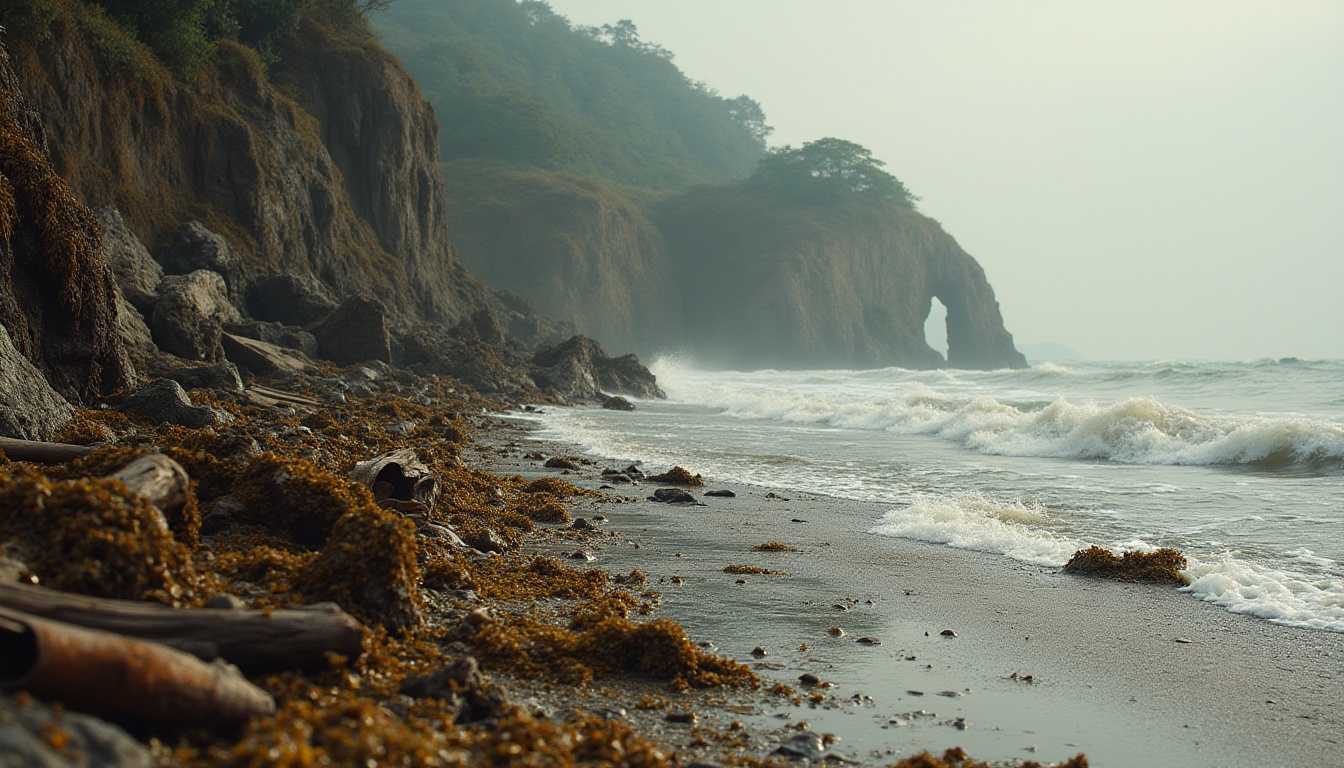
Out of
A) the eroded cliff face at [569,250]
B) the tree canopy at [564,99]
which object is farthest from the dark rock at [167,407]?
the tree canopy at [564,99]

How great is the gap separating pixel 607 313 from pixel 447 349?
5220cm

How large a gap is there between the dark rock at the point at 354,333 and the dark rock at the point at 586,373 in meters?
7.57

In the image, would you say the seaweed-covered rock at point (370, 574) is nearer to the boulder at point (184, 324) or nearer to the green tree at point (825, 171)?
the boulder at point (184, 324)

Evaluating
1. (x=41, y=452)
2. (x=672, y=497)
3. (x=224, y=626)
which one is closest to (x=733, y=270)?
(x=672, y=497)

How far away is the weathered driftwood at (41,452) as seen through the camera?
20.9 feet

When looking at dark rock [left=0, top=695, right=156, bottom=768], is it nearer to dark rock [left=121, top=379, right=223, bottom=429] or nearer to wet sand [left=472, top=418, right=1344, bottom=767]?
wet sand [left=472, top=418, right=1344, bottom=767]

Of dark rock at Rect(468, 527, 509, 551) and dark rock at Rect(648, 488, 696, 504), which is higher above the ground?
dark rock at Rect(468, 527, 509, 551)

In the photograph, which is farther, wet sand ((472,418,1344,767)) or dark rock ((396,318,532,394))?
dark rock ((396,318,532,394))

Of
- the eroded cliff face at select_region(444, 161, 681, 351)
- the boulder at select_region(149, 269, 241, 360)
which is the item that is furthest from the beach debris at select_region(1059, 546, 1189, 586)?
the eroded cliff face at select_region(444, 161, 681, 351)

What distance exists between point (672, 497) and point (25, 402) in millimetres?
6145

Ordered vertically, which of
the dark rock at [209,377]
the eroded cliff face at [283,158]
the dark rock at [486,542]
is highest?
the eroded cliff face at [283,158]

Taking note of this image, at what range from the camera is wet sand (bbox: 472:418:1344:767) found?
13.3ft

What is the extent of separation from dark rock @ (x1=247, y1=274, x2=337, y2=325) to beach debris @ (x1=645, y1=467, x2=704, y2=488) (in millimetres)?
16678

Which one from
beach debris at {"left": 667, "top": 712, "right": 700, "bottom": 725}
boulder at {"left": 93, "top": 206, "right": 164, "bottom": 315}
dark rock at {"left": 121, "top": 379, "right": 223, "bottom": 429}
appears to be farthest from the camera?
boulder at {"left": 93, "top": 206, "right": 164, "bottom": 315}
